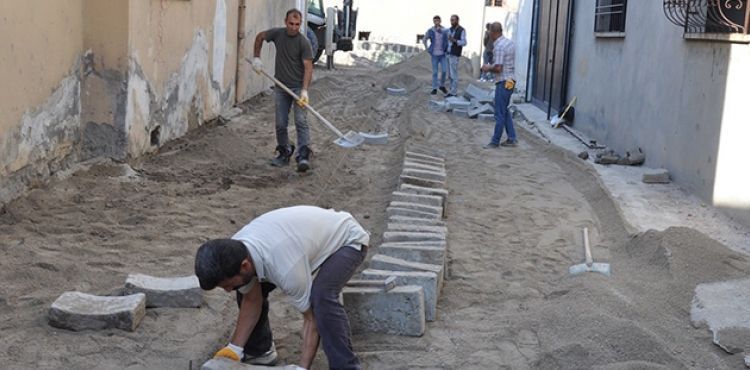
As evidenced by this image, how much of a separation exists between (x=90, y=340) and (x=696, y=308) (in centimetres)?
309

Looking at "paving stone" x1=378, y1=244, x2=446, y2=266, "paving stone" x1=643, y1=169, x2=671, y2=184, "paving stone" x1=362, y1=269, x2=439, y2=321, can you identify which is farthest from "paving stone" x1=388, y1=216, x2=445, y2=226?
"paving stone" x1=643, y1=169, x2=671, y2=184

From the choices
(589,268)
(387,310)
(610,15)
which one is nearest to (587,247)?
(589,268)

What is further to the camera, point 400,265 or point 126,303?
point 400,265

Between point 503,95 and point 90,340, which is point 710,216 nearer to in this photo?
point 503,95

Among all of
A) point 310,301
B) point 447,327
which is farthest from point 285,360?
point 447,327

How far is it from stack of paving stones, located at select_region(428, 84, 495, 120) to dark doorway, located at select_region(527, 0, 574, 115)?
89cm

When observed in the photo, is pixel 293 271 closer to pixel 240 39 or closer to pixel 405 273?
pixel 405 273

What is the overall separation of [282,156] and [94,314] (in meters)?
4.69

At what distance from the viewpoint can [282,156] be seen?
28.5 ft

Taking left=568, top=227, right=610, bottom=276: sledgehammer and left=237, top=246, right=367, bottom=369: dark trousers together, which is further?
left=568, top=227, right=610, bottom=276: sledgehammer

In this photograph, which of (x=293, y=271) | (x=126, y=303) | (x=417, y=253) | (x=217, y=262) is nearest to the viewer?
(x=217, y=262)

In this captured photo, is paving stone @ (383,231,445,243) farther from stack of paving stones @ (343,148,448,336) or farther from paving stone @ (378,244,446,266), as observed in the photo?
paving stone @ (378,244,446,266)

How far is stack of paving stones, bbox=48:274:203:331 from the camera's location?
13.5ft

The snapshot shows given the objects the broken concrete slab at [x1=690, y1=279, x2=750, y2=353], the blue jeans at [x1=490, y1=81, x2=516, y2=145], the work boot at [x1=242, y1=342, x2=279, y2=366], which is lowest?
the work boot at [x1=242, y1=342, x2=279, y2=366]
